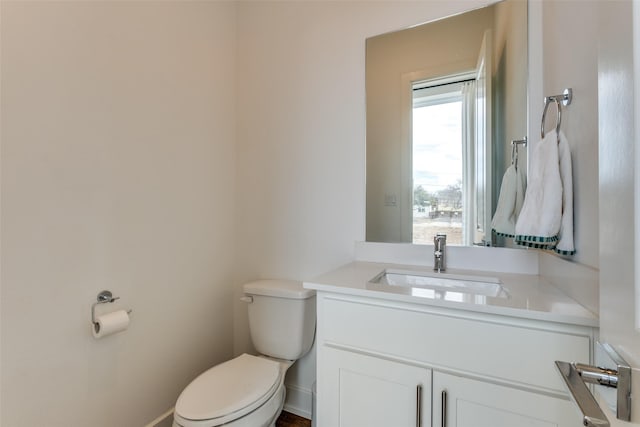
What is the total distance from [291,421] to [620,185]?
1.79m

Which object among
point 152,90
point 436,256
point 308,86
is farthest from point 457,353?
point 152,90

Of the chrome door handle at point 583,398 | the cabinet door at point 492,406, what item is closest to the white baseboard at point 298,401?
the cabinet door at point 492,406

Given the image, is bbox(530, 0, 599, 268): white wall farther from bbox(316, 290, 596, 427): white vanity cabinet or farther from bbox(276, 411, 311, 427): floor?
bbox(276, 411, 311, 427): floor

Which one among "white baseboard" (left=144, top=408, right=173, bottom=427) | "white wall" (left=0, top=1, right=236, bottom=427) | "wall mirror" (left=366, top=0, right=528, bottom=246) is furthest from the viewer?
"white baseboard" (left=144, top=408, right=173, bottom=427)

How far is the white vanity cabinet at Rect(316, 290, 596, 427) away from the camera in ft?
2.58

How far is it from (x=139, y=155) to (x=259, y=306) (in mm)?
936

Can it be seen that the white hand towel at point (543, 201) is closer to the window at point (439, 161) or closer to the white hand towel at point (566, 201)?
the white hand towel at point (566, 201)

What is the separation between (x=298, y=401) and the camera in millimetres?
1697

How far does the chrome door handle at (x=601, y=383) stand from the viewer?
38 centimetres

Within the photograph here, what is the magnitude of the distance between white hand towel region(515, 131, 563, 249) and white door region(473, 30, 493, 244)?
32 cm

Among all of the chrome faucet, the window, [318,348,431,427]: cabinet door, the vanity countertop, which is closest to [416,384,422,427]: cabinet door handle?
[318,348,431,427]: cabinet door

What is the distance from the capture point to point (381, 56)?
1511 millimetres

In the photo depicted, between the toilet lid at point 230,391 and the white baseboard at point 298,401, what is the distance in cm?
42

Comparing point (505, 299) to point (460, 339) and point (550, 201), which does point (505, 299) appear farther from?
point (550, 201)
